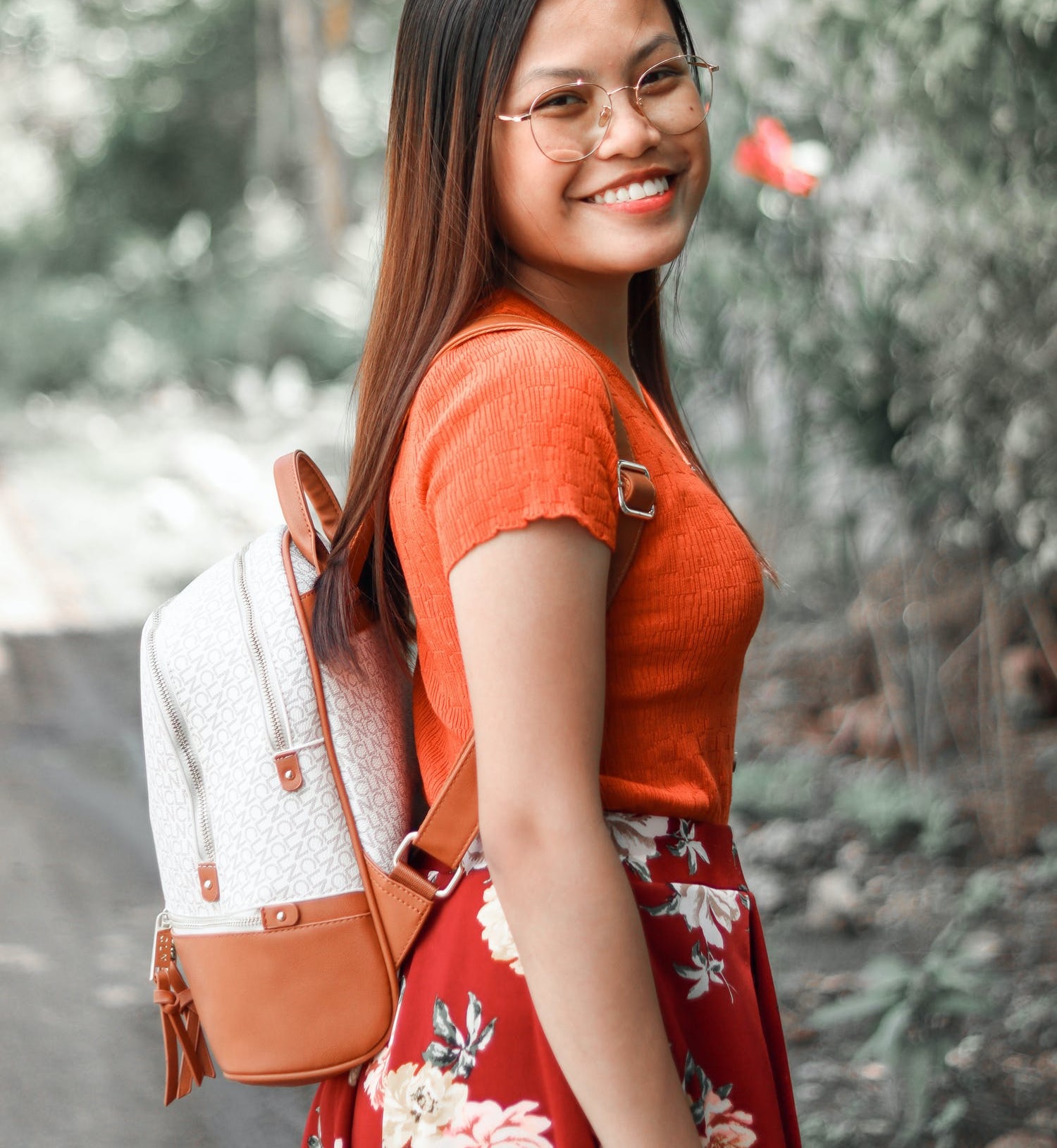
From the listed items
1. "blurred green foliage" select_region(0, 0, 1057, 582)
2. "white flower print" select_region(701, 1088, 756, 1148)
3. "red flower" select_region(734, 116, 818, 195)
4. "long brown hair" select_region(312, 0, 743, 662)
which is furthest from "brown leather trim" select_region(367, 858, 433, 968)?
"red flower" select_region(734, 116, 818, 195)

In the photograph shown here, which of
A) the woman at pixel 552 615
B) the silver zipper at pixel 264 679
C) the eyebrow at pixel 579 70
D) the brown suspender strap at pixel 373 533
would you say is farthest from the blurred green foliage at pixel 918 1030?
the eyebrow at pixel 579 70

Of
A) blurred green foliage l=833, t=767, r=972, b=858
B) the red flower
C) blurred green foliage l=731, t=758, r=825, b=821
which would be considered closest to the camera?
the red flower

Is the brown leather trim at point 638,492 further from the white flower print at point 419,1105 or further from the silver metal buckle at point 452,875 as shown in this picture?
the white flower print at point 419,1105

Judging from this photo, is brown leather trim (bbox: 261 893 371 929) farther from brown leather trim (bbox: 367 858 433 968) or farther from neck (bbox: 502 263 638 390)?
neck (bbox: 502 263 638 390)

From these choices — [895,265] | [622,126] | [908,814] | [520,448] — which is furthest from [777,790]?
[520,448]

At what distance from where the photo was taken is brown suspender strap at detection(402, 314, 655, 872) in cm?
98

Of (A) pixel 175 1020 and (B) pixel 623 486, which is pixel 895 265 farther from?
(A) pixel 175 1020

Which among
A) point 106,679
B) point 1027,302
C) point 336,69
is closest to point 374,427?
point 1027,302

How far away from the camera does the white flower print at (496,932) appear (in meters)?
1.04

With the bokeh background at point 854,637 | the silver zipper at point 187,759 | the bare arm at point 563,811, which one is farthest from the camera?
the bokeh background at point 854,637

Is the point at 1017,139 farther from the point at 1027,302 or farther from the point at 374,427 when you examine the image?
the point at 374,427

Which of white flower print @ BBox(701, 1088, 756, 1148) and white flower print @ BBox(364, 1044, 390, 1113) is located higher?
white flower print @ BBox(364, 1044, 390, 1113)

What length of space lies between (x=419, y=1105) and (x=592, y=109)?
35.4 inches

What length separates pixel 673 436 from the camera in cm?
150
